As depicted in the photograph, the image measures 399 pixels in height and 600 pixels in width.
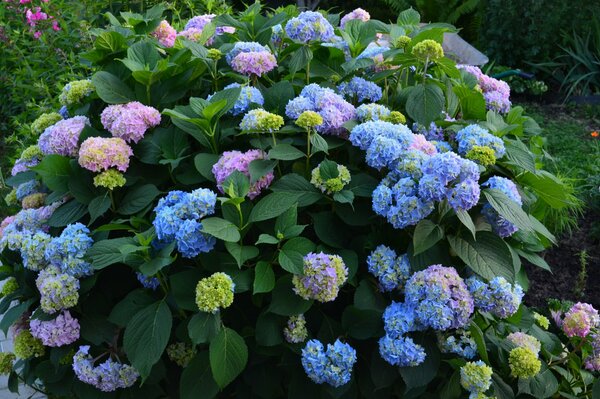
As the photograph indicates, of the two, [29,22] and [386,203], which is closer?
[386,203]

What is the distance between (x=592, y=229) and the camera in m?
3.87

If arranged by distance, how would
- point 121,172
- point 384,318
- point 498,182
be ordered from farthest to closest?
point 121,172, point 498,182, point 384,318

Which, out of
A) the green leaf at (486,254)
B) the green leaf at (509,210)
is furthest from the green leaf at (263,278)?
the green leaf at (509,210)

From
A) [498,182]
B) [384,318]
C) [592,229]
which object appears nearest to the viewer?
[384,318]

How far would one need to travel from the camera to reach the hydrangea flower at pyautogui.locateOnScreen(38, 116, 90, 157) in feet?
6.24

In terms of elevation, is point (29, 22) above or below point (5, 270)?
below

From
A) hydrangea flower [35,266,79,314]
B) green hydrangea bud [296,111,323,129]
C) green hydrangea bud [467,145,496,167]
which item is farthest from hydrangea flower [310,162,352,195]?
hydrangea flower [35,266,79,314]

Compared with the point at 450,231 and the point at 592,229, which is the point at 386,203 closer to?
the point at 450,231

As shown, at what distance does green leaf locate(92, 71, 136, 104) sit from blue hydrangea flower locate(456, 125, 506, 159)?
3.16ft

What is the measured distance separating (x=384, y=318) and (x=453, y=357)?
0.76 feet

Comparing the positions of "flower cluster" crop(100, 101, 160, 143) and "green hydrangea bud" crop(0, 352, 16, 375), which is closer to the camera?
"flower cluster" crop(100, 101, 160, 143)

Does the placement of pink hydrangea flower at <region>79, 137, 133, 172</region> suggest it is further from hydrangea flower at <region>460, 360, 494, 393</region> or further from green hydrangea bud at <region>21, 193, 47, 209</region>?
hydrangea flower at <region>460, 360, 494, 393</region>

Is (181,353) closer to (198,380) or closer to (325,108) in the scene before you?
(198,380)

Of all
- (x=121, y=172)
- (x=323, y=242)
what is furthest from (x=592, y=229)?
(x=121, y=172)
